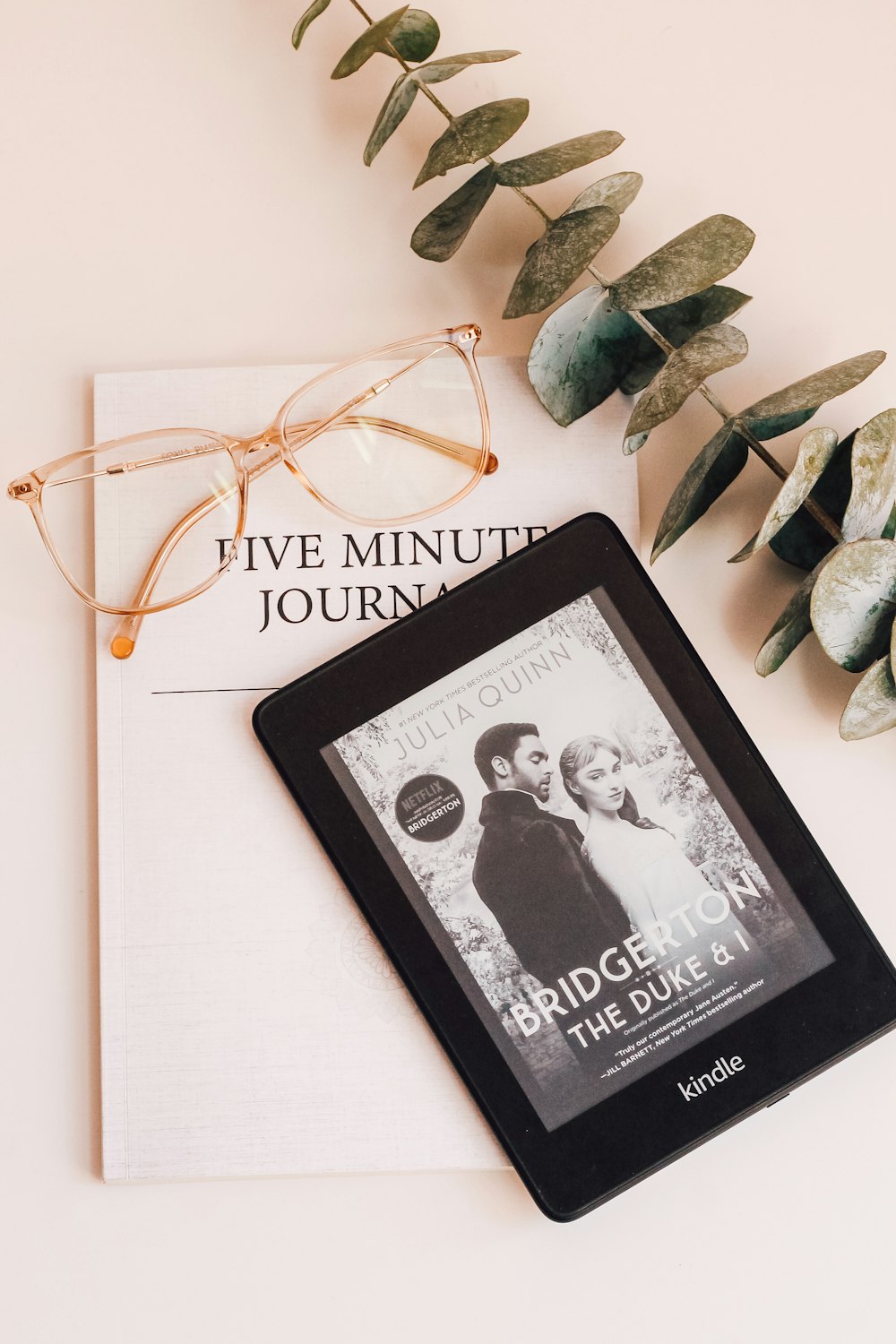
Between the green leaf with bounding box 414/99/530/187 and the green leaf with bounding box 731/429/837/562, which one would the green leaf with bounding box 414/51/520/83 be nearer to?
the green leaf with bounding box 414/99/530/187

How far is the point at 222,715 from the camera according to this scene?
49 cm

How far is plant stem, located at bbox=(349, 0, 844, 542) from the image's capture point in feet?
1.49

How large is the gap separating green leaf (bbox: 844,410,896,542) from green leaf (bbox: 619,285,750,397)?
9 centimetres

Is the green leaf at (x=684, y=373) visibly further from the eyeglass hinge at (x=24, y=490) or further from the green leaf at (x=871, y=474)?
the eyeglass hinge at (x=24, y=490)

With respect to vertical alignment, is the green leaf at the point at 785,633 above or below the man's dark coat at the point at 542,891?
above

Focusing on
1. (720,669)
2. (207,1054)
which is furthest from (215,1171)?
(720,669)

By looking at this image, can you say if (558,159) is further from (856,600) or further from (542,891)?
(542,891)

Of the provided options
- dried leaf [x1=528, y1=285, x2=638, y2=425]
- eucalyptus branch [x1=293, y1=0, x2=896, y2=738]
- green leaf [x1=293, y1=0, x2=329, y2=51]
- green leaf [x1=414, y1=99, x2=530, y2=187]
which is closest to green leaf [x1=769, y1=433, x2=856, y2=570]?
eucalyptus branch [x1=293, y1=0, x2=896, y2=738]

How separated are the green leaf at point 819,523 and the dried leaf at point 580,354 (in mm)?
109

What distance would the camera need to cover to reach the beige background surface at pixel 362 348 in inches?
18.8

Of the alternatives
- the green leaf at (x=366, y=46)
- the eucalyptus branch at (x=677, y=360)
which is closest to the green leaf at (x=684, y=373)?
the eucalyptus branch at (x=677, y=360)

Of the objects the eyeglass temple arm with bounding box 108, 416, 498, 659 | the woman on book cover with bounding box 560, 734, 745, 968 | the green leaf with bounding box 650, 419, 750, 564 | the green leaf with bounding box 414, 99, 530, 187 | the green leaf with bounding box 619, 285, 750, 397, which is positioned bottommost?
the woman on book cover with bounding box 560, 734, 745, 968

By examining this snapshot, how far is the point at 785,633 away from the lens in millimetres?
453

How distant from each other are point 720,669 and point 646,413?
14cm
